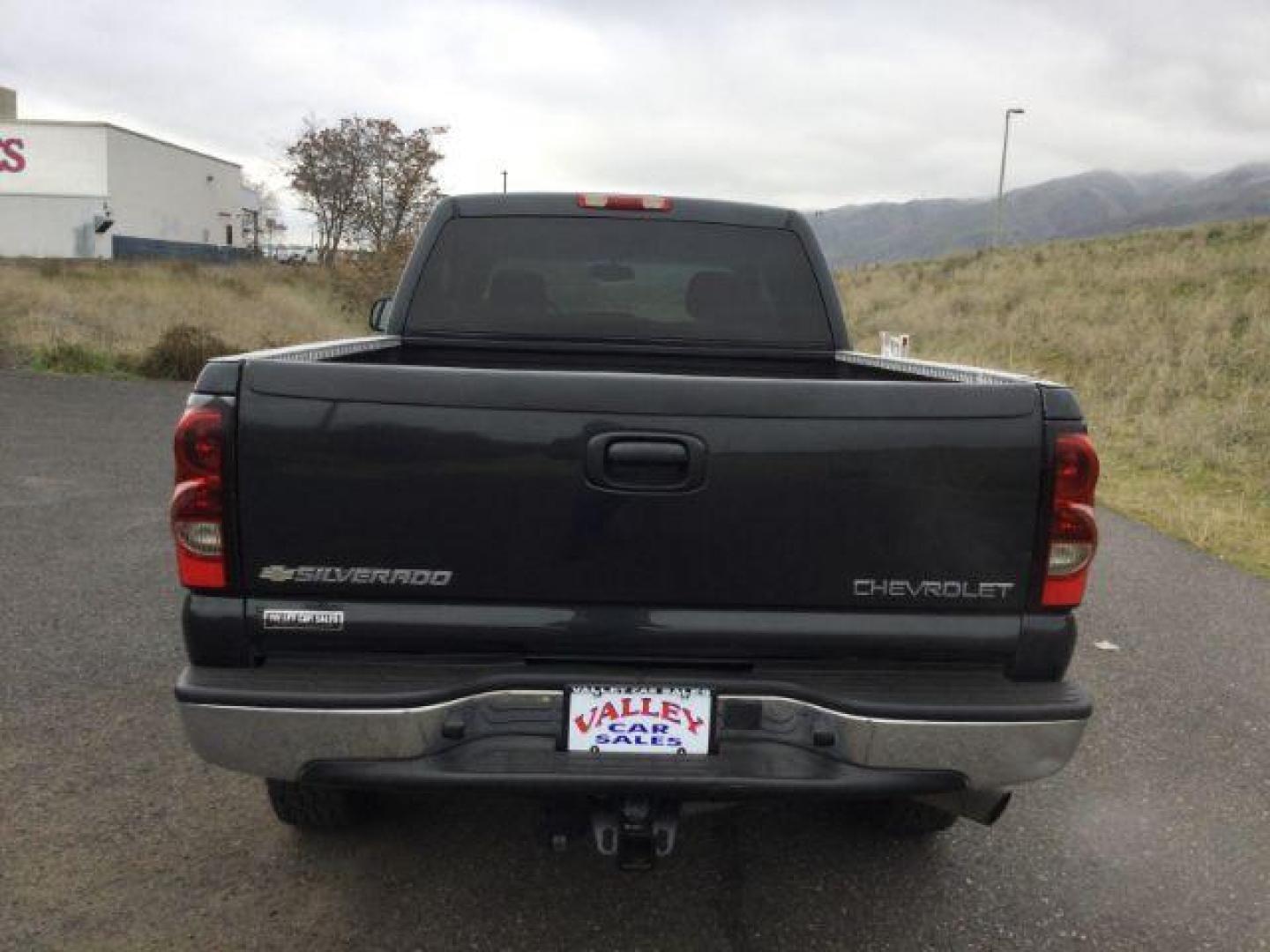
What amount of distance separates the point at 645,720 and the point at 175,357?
15829 millimetres

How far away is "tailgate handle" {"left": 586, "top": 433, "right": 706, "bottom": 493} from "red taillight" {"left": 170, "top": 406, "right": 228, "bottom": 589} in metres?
0.81

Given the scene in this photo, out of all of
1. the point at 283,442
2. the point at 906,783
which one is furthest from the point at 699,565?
the point at 283,442

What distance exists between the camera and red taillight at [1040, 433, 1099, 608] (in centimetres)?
224

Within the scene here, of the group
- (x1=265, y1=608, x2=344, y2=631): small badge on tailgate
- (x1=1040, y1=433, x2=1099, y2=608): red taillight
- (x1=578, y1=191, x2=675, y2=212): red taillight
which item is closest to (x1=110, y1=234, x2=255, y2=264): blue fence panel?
(x1=578, y1=191, x2=675, y2=212): red taillight

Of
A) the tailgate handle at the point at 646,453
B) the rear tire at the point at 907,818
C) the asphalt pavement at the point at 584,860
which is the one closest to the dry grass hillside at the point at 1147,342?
the asphalt pavement at the point at 584,860

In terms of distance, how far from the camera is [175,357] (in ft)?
52.5

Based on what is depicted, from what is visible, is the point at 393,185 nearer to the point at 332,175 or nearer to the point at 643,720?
the point at 332,175

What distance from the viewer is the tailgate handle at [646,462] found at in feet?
7.20

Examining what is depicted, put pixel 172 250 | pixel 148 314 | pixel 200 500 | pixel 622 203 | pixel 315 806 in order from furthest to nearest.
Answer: pixel 172 250
pixel 148 314
pixel 622 203
pixel 315 806
pixel 200 500

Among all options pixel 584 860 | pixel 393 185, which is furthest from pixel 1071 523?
pixel 393 185

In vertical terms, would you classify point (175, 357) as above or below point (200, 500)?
below

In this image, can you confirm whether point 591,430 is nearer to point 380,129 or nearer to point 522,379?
point 522,379

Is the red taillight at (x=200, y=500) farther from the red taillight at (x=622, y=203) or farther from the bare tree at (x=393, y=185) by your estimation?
the bare tree at (x=393, y=185)

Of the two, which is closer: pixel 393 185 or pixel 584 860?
pixel 584 860
